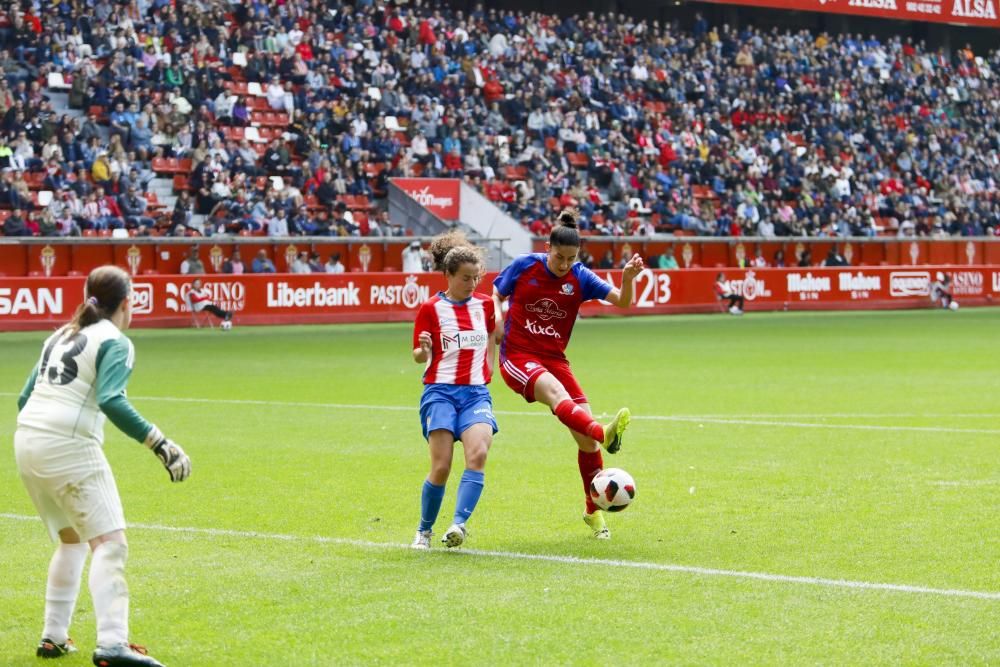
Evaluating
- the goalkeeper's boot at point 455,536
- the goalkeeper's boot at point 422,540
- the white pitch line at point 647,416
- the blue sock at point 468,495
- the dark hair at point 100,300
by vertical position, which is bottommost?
the white pitch line at point 647,416

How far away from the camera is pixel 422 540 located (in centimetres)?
873

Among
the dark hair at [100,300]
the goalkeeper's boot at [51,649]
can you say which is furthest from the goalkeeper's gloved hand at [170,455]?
the goalkeeper's boot at [51,649]

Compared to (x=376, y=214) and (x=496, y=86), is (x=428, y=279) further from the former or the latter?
(x=496, y=86)

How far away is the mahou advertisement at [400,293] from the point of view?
1203 inches

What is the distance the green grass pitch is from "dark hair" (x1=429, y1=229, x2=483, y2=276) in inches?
65.6

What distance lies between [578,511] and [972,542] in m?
2.68

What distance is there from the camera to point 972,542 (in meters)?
8.66

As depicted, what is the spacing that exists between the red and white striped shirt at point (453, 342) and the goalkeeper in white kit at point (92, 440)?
3.02 metres

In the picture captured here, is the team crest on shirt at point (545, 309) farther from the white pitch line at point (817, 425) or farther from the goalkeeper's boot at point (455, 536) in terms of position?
the white pitch line at point (817, 425)

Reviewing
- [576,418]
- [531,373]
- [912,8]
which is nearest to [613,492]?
[576,418]

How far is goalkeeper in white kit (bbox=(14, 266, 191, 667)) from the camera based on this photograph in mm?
5805

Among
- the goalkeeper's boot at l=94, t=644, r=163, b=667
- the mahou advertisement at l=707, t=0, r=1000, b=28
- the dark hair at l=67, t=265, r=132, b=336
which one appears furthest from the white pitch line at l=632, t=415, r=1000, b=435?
the mahou advertisement at l=707, t=0, r=1000, b=28

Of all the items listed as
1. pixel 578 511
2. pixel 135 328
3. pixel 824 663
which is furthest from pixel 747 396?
pixel 135 328

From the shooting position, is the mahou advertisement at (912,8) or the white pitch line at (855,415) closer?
the white pitch line at (855,415)
